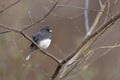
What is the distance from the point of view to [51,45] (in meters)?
8.38

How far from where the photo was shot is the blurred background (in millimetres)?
6319

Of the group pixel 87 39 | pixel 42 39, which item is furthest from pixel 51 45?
pixel 87 39

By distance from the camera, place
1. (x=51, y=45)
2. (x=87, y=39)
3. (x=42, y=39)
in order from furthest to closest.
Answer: (x=51, y=45)
(x=42, y=39)
(x=87, y=39)

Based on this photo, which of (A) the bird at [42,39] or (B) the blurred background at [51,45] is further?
(B) the blurred background at [51,45]

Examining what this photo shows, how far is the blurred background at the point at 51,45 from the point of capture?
20.7ft

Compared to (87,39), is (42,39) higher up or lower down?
lower down

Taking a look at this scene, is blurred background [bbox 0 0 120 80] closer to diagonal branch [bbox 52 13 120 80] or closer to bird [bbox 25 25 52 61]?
bird [bbox 25 25 52 61]

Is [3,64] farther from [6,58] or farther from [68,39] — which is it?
[68,39]

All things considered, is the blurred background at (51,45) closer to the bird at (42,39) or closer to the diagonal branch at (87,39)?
the bird at (42,39)

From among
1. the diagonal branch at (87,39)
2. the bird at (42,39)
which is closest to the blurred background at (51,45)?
the bird at (42,39)

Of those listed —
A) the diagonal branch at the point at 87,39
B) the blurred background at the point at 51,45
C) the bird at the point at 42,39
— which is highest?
the diagonal branch at the point at 87,39

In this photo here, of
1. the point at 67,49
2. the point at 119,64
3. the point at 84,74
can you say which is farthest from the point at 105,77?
the point at 84,74

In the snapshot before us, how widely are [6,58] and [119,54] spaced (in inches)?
115

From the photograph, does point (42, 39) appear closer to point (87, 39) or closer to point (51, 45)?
point (87, 39)
